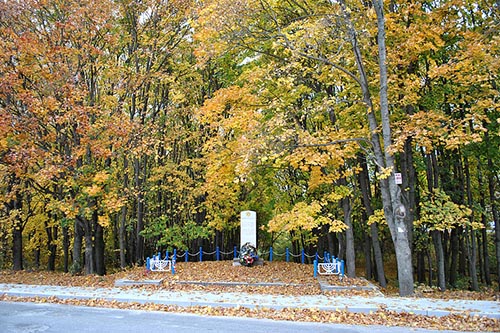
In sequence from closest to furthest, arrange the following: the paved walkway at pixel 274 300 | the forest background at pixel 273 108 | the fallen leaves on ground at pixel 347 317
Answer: the fallen leaves on ground at pixel 347 317, the paved walkway at pixel 274 300, the forest background at pixel 273 108

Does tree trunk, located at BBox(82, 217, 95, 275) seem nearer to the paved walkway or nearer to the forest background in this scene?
the forest background

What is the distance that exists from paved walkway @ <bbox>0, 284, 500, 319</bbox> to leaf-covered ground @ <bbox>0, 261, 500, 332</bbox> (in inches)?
10.8

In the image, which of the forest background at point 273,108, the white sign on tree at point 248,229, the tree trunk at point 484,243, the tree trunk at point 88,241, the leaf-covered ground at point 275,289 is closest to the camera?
the leaf-covered ground at point 275,289

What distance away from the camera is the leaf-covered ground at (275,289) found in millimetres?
7621

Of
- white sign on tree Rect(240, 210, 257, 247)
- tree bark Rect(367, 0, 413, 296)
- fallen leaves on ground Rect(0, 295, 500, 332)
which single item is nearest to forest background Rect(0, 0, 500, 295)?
tree bark Rect(367, 0, 413, 296)

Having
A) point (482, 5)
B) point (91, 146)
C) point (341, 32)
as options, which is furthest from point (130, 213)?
point (482, 5)

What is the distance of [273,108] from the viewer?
47.1 feet

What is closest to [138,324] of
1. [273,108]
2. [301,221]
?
[301,221]

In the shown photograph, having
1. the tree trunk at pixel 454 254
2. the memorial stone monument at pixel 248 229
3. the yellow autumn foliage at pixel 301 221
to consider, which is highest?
the yellow autumn foliage at pixel 301 221

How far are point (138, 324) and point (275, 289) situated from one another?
5642 mm

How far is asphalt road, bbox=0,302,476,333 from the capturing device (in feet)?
23.1

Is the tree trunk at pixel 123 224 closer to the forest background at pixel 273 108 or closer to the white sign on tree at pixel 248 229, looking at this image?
the forest background at pixel 273 108

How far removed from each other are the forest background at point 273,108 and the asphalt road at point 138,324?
4840mm

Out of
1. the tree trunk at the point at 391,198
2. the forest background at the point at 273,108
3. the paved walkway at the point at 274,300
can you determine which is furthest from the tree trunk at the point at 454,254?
the paved walkway at the point at 274,300
